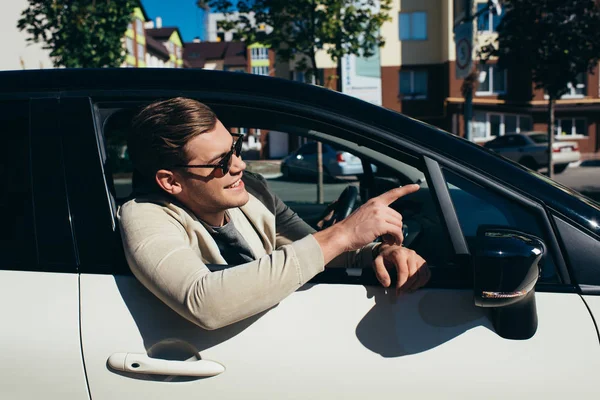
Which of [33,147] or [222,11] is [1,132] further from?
[222,11]

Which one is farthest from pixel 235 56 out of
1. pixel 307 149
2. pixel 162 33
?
pixel 307 149

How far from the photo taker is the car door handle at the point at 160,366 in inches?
57.7

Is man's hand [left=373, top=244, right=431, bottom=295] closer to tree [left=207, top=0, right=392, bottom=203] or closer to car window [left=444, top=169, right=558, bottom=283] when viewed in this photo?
car window [left=444, top=169, right=558, bottom=283]

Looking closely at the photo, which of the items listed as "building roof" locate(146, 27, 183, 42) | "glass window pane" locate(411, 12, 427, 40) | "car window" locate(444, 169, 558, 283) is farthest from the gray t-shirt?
"building roof" locate(146, 27, 183, 42)

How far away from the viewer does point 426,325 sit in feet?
4.90

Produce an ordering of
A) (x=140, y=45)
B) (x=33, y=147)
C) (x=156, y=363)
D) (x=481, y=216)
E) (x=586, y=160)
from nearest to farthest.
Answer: (x=156, y=363), (x=33, y=147), (x=481, y=216), (x=586, y=160), (x=140, y=45)

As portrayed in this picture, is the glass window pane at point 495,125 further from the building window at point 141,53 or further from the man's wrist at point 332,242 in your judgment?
the building window at point 141,53

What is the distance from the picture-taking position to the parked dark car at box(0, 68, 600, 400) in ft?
4.73

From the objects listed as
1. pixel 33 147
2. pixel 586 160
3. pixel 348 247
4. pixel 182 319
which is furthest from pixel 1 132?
pixel 586 160

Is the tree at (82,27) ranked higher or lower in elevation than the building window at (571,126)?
higher

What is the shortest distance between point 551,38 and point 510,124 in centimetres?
2048

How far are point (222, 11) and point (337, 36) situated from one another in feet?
7.27

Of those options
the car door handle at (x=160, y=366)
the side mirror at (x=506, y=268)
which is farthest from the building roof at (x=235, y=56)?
the side mirror at (x=506, y=268)

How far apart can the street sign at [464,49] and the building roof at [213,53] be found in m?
70.0
